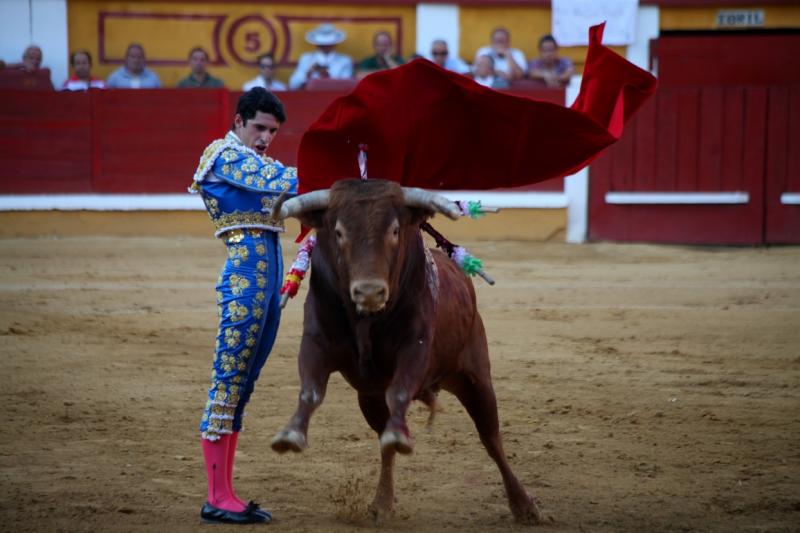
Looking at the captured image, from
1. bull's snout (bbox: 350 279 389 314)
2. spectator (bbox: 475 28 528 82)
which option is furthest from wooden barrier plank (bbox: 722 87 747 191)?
bull's snout (bbox: 350 279 389 314)

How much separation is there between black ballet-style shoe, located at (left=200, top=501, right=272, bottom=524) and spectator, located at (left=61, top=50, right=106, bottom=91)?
714 cm

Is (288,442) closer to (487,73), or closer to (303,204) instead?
(303,204)

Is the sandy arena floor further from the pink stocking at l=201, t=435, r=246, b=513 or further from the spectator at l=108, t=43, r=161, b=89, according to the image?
the spectator at l=108, t=43, r=161, b=89

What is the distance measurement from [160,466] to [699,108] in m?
7.10

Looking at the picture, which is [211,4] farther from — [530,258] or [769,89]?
[769,89]

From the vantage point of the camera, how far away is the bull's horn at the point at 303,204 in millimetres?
3430

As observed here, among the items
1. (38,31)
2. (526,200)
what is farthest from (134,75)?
(526,200)

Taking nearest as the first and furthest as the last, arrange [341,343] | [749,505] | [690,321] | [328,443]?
[341,343] < [749,505] < [328,443] < [690,321]

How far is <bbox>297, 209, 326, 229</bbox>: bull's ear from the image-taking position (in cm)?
347

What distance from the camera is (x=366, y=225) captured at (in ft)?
11.0

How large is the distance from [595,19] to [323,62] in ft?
7.58

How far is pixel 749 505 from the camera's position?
4020 mm

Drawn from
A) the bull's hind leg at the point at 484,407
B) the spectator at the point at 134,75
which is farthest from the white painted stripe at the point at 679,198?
→ the bull's hind leg at the point at 484,407

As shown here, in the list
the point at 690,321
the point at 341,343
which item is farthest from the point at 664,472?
the point at 690,321
